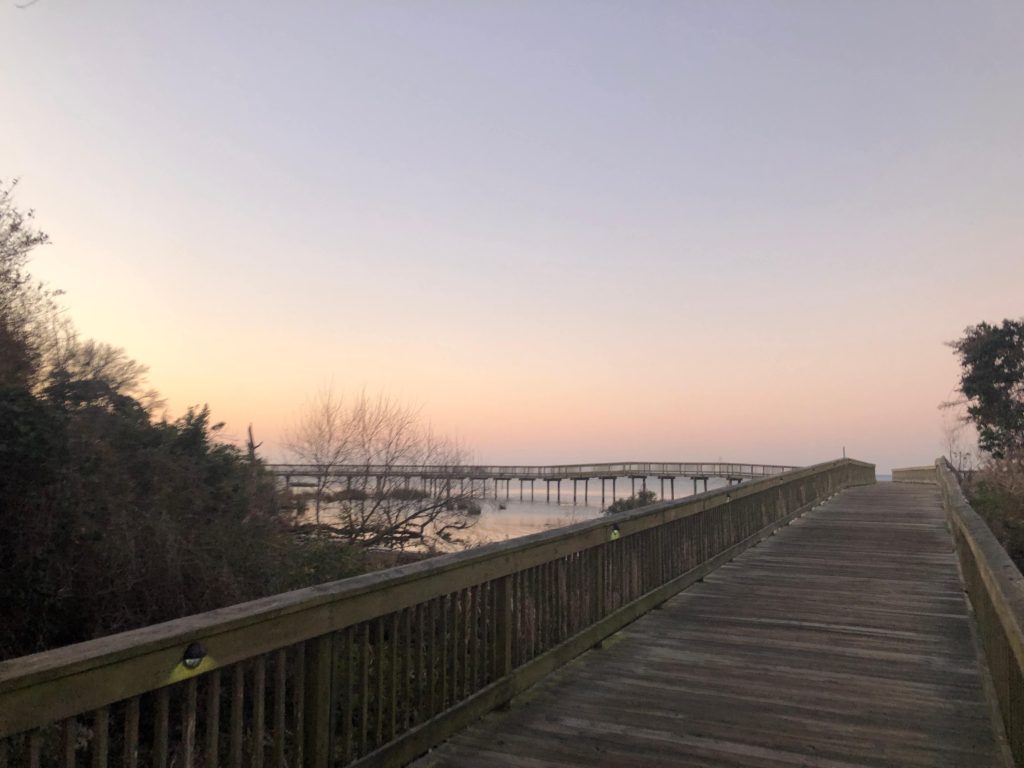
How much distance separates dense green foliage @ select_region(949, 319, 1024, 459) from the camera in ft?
111

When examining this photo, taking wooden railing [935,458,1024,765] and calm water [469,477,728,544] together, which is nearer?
wooden railing [935,458,1024,765]

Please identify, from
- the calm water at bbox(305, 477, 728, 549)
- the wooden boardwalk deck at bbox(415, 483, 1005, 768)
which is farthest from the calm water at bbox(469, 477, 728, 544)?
the wooden boardwalk deck at bbox(415, 483, 1005, 768)

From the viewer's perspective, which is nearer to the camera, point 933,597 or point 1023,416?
point 933,597

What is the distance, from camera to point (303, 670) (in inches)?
116

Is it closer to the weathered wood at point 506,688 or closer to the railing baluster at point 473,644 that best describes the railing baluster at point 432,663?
the weathered wood at point 506,688

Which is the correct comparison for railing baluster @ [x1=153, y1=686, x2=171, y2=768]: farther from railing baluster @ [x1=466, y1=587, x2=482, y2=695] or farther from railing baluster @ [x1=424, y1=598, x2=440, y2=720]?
railing baluster @ [x1=466, y1=587, x2=482, y2=695]

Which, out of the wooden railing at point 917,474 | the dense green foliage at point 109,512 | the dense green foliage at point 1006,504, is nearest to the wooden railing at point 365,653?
the dense green foliage at point 109,512

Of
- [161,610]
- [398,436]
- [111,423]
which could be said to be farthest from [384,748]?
[398,436]

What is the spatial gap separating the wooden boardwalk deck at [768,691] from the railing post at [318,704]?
0.78m

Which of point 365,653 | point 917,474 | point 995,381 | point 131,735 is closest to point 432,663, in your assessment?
point 365,653

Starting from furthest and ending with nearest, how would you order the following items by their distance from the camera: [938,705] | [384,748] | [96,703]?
1. [938,705]
2. [384,748]
3. [96,703]

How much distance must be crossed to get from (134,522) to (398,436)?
42.4 ft

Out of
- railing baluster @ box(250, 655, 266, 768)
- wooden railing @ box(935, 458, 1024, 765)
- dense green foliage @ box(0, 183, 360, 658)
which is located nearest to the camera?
railing baluster @ box(250, 655, 266, 768)

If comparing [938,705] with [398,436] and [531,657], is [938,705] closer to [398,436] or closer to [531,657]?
[531,657]
